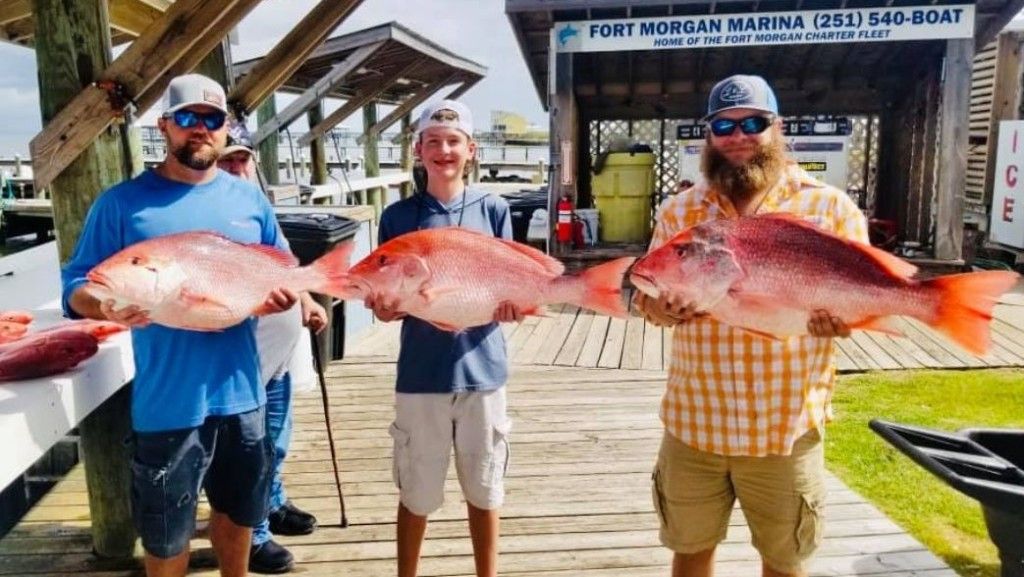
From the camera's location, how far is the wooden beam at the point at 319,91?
10555mm

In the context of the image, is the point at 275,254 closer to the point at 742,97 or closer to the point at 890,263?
the point at 742,97

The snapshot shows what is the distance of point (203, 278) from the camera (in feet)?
6.32

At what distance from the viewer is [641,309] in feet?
6.72

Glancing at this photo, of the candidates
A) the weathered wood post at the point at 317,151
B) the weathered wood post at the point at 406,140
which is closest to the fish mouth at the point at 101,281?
the weathered wood post at the point at 317,151

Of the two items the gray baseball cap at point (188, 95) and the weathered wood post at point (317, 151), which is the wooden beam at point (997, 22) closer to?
the gray baseball cap at point (188, 95)

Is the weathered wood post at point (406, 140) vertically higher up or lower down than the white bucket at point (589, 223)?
higher up

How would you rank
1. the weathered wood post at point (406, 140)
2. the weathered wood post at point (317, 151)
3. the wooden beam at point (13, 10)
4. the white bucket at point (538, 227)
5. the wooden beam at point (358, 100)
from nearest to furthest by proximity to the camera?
1. the wooden beam at point (13, 10)
2. the white bucket at point (538, 227)
3. the wooden beam at point (358, 100)
4. the weathered wood post at point (317, 151)
5. the weathered wood post at point (406, 140)

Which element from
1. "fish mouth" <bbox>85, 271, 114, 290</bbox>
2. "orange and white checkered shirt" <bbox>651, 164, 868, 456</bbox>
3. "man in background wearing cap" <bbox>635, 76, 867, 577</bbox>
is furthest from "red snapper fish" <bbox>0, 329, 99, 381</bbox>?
"orange and white checkered shirt" <bbox>651, 164, 868, 456</bbox>

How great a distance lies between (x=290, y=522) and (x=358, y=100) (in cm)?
1175

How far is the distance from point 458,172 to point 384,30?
351 inches

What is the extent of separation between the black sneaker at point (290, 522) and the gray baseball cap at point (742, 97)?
2464 mm

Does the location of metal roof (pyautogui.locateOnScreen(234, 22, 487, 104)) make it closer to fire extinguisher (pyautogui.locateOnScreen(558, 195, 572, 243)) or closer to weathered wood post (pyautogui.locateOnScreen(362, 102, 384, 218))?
weathered wood post (pyautogui.locateOnScreen(362, 102, 384, 218))

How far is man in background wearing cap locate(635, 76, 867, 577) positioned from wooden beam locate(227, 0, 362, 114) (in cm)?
314

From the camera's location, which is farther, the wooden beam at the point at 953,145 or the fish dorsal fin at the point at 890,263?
the wooden beam at the point at 953,145
